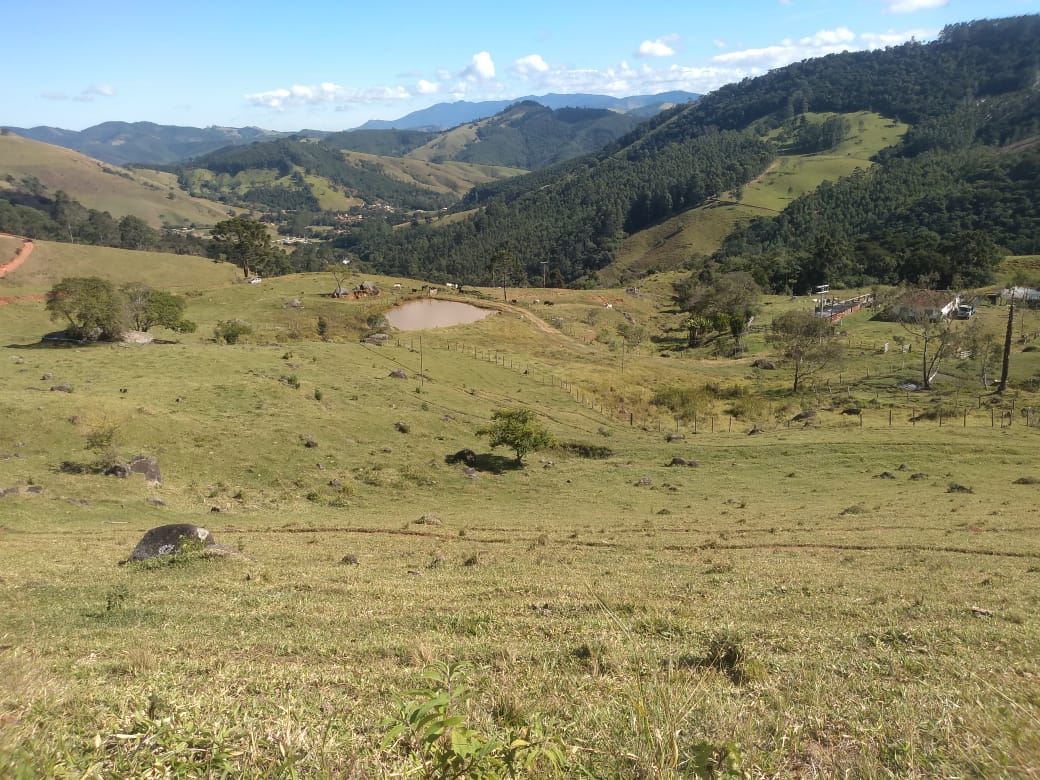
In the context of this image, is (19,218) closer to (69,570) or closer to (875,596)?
(69,570)

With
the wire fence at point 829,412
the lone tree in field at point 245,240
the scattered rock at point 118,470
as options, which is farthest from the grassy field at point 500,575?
the lone tree in field at point 245,240

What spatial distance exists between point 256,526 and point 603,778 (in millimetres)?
23126

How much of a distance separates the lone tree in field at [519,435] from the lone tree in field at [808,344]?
109 ft

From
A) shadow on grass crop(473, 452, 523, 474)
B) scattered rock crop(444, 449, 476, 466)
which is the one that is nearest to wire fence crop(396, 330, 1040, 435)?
shadow on grass crop(473, 452, 523, 474)

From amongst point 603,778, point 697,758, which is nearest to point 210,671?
point 603,778

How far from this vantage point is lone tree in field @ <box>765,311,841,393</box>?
6150cm

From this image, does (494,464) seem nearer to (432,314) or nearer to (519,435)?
(519,435)

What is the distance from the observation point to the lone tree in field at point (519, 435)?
36.3 metres

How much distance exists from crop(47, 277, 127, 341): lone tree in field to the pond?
31.4 meters

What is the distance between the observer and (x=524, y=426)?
120 feet

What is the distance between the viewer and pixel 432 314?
84938 mm

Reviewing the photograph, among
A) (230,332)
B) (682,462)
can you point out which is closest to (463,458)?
(682,462)

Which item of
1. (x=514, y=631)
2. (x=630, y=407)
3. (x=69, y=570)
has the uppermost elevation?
(x=514, y=631)

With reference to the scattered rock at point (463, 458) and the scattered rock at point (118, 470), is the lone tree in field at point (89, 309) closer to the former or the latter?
the scattered rock at point (118, 470)
